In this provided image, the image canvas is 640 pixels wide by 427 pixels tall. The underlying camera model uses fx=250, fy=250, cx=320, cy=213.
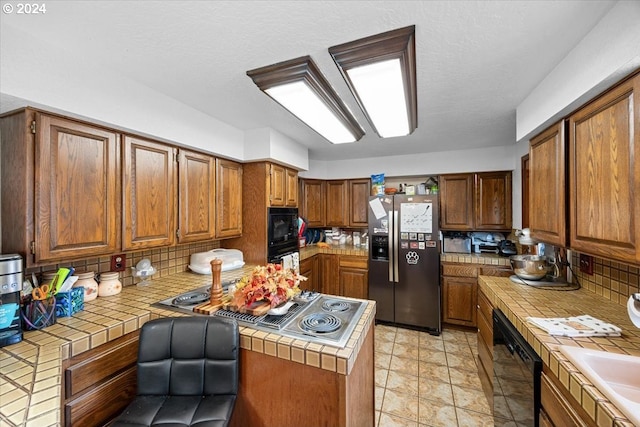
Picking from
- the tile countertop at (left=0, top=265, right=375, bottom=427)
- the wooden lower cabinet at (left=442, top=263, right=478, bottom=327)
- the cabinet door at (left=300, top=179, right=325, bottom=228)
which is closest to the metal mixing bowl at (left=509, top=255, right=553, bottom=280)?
the wooden lower cabinet at (left=442, top=263, right=478, bottom=327)

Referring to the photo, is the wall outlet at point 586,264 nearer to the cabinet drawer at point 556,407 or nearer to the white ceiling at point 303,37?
the cabinet drawer at point 556,407

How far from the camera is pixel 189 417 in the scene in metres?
1.06

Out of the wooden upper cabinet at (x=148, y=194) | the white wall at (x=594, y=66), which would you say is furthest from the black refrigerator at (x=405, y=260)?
the wooden upper cabinet at (x=148, y=194)

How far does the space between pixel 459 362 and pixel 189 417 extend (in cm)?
240

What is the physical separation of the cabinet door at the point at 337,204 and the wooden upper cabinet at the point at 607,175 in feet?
8.81

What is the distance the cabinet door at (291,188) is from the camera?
117 inches

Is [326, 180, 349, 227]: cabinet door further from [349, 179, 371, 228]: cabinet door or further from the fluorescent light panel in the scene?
the fluorescent light panel

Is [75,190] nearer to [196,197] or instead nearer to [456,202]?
[196,197]

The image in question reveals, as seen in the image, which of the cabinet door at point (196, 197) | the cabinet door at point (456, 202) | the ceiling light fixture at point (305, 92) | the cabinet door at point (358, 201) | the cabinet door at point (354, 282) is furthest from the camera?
the cabinet door at point (358, 201)

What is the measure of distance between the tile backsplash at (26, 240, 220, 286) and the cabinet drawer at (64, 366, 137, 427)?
2.70 ft

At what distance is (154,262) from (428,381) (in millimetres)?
2547

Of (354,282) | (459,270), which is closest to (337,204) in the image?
(354,282)

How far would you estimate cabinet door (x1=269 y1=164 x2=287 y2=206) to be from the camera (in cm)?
268

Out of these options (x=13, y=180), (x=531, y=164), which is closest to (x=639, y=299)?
(x=531, y=164)
